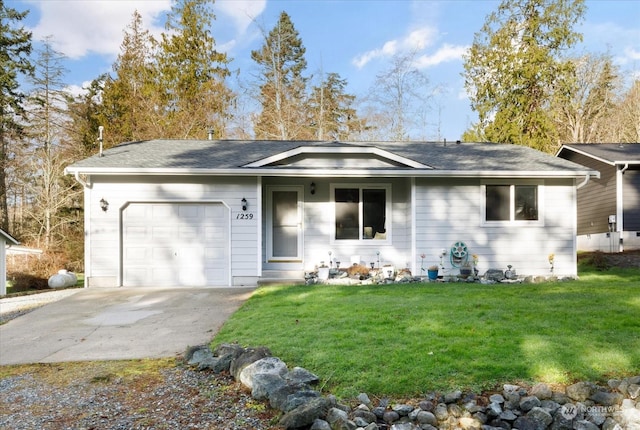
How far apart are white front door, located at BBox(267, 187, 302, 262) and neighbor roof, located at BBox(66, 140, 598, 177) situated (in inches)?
37.3

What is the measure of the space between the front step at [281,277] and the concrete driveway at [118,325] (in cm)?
73

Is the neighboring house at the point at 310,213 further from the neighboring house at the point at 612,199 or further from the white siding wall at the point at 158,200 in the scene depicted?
the neighboring house at the point at 612,199

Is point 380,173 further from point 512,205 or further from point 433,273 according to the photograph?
point 512,205

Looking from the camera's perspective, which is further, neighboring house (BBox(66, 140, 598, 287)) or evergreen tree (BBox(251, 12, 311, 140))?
evergreen tree (BBox(251, 12, 311, 140))

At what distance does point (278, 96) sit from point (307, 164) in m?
12.9

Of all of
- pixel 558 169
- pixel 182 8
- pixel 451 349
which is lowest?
pixel 451 349

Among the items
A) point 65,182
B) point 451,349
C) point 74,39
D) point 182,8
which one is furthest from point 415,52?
point 451,349

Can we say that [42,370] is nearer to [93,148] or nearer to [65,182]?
[65,182]

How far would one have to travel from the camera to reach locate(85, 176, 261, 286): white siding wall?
9.55 meters

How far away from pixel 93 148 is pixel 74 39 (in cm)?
551

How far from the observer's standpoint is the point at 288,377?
378 centimetres

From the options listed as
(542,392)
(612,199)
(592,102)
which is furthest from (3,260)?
(592,102)

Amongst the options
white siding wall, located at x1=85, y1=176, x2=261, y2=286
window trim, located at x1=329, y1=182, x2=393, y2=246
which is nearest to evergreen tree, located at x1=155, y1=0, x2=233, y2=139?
white siding wall, located at x1=85, y1=176, x2=261, y2=286

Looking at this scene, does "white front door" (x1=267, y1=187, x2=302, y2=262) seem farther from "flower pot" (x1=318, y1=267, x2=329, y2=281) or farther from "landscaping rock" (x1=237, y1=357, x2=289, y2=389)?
"landscaping rock" (x1=237, y1=357, x2=289, y2=389)
